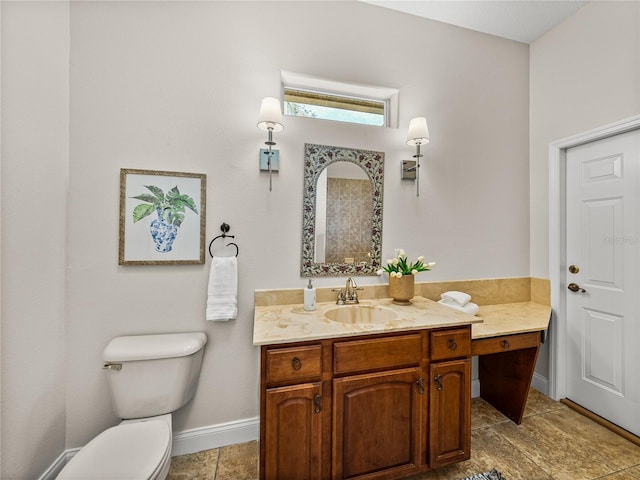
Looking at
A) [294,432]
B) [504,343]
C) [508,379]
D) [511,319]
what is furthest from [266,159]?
[508,379]

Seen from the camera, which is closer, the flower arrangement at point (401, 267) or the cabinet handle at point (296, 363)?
the cabinet handle at point (296, 363)

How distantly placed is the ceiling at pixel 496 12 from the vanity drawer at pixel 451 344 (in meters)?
2.20

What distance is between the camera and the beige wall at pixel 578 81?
1.85m

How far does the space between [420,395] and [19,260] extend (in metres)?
1.99

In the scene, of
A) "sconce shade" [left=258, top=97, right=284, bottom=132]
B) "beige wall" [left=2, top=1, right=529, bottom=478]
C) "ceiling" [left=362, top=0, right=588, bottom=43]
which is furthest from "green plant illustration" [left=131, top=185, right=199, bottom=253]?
"ceiling" [left=362, top=0, right=588, bottom=43]

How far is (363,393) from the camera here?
4.55ft

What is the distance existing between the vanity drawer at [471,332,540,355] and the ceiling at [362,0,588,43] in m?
2.26

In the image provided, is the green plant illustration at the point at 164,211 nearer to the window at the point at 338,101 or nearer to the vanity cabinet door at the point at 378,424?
the window at the point at 338,101

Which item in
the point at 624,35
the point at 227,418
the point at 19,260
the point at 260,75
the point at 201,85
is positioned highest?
the point at 624,35

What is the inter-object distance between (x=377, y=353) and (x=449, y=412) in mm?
549

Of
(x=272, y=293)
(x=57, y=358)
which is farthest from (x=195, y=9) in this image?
(x=57, y=358)

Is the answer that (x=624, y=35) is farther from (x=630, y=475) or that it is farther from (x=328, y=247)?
(x=630, y=475)

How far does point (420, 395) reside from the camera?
1.47 m

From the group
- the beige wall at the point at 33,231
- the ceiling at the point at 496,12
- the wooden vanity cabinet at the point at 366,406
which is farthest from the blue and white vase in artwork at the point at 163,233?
the ceiling at the point at 496,12
